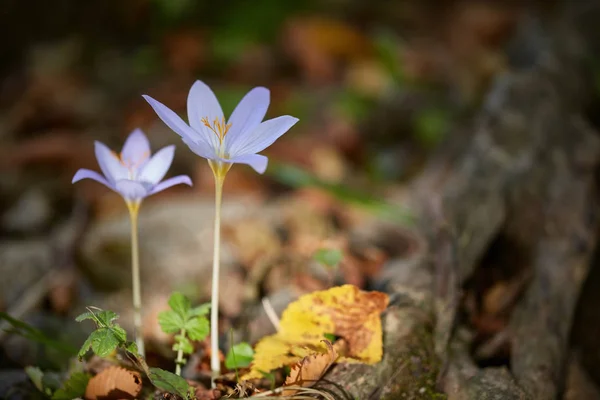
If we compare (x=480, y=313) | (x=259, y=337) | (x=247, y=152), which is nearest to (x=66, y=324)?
(x=259, y=337)

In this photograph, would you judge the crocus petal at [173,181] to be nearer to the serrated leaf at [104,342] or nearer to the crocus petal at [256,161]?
the crocus petal at [256,161]

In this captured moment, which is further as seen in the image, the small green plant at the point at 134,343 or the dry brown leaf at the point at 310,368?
the dry brown leaf at the point at 310,368

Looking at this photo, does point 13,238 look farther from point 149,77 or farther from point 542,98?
point 542,98

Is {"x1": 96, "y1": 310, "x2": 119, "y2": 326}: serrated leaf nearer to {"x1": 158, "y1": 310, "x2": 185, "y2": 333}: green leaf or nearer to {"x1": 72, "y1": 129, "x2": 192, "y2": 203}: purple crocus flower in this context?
{"x1": 158, "y1": 310, "x2": 185, "y2": 333}: green leaf

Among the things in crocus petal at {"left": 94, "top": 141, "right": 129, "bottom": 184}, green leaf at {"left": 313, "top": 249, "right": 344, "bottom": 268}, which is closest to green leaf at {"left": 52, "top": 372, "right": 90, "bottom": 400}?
crocus petal at {"left": 94, "top": 141, "right": 129, "bottom": 184}

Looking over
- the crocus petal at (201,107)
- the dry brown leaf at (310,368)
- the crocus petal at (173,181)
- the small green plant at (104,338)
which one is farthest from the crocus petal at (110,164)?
the dry brown leaf at (310,368)

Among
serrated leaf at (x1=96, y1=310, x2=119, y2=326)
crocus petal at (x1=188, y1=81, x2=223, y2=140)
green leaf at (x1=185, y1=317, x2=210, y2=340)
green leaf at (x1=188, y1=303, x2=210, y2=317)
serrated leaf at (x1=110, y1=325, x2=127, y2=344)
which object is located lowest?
green leaf at (x1=185, y1=317, x2=210, y2=340)

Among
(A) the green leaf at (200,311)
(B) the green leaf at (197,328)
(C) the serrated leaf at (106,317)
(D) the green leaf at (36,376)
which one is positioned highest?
(C) the serrated leaf at (106,317)
